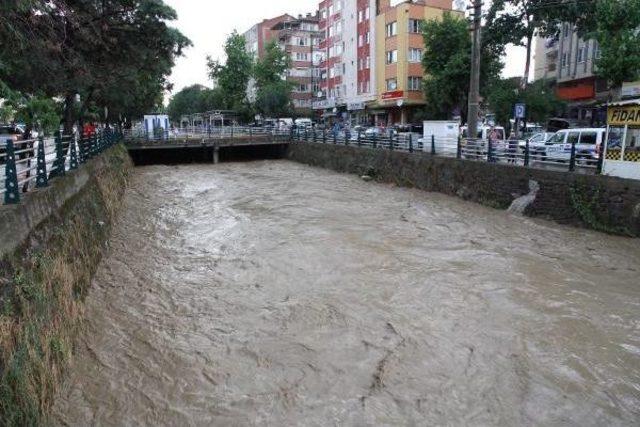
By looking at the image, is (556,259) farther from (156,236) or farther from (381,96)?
(381,96)

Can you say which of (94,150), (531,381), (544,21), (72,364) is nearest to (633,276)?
(531,381)

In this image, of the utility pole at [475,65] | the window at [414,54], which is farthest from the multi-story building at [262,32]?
the utility pole at [475,65]

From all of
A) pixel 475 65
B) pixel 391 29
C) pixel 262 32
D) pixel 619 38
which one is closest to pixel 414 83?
pixel 391 29

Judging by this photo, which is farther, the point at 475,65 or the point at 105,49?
the point at 475,65

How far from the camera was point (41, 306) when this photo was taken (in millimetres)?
6789

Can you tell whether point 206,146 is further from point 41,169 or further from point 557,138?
point 41,169

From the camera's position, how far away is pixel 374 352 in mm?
7516

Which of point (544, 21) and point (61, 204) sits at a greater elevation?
point (544, 21)

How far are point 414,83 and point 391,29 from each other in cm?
546

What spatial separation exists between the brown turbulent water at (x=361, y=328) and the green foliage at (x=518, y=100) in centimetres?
1755

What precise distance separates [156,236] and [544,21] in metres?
24.2

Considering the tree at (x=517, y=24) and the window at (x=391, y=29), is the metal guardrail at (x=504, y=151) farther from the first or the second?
the window at (x=391, y=29)

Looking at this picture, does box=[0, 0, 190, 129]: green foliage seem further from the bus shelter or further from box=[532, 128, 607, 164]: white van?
box=[532, 128, 607, 164]: white van

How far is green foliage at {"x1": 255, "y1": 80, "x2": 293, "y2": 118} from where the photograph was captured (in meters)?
61.4
